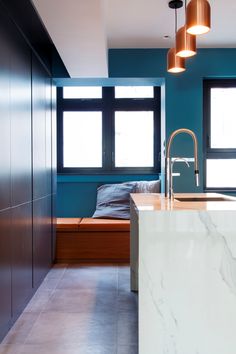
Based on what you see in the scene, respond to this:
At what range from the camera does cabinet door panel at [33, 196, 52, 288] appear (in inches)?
126

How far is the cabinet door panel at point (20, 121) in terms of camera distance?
2.47m

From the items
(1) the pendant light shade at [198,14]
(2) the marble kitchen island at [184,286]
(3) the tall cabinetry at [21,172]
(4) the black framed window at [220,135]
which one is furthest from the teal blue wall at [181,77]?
(2) the marble kitchen island at [184,286]

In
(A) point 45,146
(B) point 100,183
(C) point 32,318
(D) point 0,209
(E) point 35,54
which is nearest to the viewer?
(D) point 0,209

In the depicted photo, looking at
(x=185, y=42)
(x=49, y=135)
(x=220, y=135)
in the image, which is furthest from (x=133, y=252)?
(x=220, y=135)

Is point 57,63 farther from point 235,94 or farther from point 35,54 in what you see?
point 235,94

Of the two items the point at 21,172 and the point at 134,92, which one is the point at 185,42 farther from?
the point at 134,92

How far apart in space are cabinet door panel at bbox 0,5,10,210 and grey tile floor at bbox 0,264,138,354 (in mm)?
888

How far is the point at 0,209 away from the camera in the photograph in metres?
2.18

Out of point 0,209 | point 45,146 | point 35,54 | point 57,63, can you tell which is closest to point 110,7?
point 35,54

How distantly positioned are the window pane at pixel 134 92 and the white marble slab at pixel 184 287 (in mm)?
3608

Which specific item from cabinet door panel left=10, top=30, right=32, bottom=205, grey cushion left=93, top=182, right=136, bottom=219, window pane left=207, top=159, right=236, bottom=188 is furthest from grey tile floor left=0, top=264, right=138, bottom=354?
window pane left=207, top=159, right=236, bottom=188

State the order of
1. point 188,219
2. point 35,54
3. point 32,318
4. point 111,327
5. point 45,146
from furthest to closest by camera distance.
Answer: point 45,146 → point 35,54 → point 32,318 → point 111,327 → point 188,219

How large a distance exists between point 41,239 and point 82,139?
201cm

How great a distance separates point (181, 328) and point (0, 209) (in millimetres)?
1246
